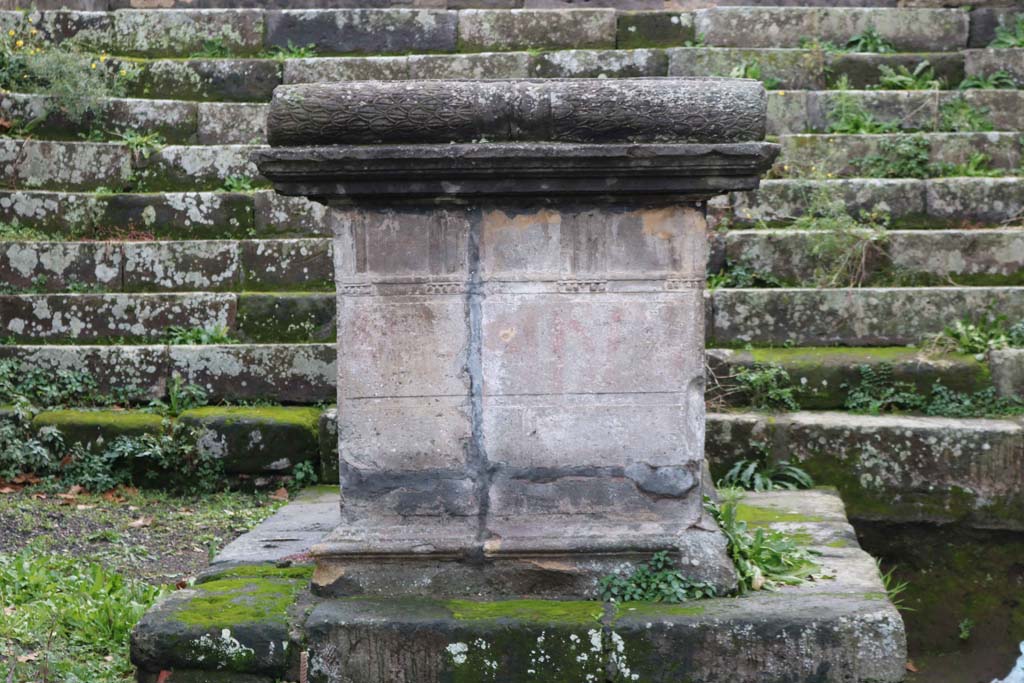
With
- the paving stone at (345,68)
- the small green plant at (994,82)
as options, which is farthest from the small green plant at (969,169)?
the paving stone at (345,68)

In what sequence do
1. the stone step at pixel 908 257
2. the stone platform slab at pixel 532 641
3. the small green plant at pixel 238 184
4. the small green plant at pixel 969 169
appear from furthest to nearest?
the small green plant at pixel 238 184, the small green plant at pixel 969 169, the stone step at pixel 908 257, the stone platform slab at pixel 532 641

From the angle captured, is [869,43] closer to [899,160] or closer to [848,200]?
[899,160]

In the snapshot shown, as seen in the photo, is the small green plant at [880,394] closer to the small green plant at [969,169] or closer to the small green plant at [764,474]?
the small green plant at [764,474]

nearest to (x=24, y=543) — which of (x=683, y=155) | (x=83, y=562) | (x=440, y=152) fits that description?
(x=83, y=562)

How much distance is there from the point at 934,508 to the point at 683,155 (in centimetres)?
273

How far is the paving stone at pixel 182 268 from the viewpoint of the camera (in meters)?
7.48

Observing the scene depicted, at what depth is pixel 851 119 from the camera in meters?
8.29

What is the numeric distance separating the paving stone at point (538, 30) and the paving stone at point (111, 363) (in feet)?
12.7

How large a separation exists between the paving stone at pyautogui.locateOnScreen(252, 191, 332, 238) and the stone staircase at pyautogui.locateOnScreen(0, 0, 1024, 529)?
0.01 metres

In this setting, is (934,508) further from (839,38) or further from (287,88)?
(839,38)

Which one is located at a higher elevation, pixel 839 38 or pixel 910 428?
pixel 839 38

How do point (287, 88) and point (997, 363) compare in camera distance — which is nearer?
point (287, 88)

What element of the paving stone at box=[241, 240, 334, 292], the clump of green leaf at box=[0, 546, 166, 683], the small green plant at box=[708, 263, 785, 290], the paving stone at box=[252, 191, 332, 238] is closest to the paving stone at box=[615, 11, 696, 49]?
the paving stone at box=[252, 191, 332, 238]

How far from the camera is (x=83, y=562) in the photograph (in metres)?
5.60
